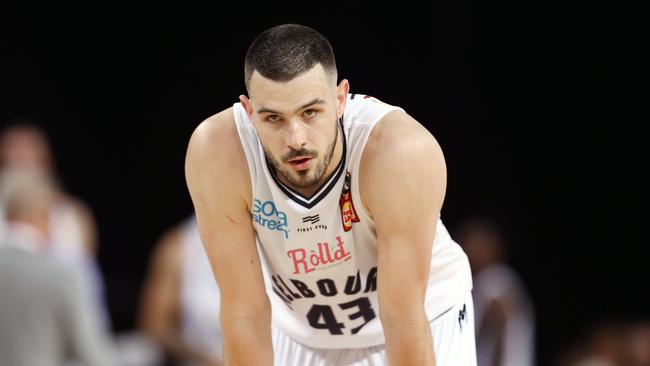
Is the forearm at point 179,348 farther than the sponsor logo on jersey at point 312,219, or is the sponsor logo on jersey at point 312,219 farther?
the forearm at point 179,348

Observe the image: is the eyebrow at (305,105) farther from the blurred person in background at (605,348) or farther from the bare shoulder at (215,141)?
the blurred person in background at (605,348)

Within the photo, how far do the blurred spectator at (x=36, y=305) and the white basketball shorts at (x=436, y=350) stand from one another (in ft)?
4.91

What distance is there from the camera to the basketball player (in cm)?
340

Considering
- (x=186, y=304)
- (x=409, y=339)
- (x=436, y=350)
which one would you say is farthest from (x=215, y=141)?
(x=186, y=304)

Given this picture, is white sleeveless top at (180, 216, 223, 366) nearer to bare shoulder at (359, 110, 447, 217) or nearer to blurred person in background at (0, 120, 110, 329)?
blurred person in background at (0, 120, 110, 329)

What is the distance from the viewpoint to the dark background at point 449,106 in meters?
9.95

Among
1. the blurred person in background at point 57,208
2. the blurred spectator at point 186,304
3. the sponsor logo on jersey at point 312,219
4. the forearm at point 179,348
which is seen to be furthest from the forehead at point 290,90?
the blurred person in background at point 57,208

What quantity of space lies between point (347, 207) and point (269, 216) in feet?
0.93

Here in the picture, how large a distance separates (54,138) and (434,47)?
12.7 feet

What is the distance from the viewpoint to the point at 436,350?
3.97 meters

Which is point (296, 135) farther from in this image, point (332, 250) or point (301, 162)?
point (332, 250)

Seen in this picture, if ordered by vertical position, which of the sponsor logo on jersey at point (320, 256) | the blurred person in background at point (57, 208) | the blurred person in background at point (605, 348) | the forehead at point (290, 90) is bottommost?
the blurred person in background at point (605, 348)

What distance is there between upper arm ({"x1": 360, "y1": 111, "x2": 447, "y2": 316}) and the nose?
0.29m

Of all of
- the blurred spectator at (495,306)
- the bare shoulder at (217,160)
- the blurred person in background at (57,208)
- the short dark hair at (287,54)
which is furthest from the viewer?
the blurred spectator at (495,306)
